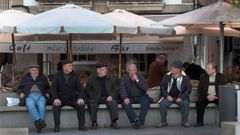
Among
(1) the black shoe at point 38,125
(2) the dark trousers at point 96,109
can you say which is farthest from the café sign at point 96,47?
(1) the black shoe at point 38,125

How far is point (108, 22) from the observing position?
504 inches

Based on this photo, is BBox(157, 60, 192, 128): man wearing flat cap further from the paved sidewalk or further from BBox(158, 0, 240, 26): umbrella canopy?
BBox(158, 0, 240, 26): umbrella canopy

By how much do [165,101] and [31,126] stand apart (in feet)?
9.56

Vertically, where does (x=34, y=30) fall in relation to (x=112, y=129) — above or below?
above

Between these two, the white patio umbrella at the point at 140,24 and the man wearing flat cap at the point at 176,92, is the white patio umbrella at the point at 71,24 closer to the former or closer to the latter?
the white patio umbrella at the point at 140,24

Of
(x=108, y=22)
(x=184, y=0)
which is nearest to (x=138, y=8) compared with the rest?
(x=184, y=0)

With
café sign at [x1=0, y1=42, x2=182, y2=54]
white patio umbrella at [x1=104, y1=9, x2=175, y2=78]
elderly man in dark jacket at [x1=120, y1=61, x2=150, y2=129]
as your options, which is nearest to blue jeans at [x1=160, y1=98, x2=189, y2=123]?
elderly man in dark jacket at [x1=120, y1=61, x2=150, y2=129]

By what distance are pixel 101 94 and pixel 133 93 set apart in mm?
696

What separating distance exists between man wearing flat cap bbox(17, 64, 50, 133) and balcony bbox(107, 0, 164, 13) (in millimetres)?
10146

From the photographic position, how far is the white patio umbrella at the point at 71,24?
40.8ft

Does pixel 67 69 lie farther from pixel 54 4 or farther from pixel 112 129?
pixel 54 4

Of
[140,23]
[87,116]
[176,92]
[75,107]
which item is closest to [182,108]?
[176,92]

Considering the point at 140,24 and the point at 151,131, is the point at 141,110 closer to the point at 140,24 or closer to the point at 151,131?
the point at 151,131

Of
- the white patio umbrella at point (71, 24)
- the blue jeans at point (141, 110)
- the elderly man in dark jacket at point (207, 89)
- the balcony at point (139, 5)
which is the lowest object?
the blue jeans at point (141, 110)
